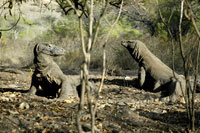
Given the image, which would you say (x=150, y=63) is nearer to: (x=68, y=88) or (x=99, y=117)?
(x=68, y=88)

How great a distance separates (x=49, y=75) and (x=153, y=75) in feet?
9.85

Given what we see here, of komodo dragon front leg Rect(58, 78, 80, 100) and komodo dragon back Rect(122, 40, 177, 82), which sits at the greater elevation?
komodo dragon back Rect(122, 40, 177, 82)

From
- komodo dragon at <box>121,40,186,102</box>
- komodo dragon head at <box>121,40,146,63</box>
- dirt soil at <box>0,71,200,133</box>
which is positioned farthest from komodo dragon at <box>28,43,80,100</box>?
komodo dragon head at <box>121,40,146,63</box>

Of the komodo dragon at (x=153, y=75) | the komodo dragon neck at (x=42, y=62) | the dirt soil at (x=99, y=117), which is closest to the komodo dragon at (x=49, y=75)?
the komodo dragon neck at (x=42, y=62)

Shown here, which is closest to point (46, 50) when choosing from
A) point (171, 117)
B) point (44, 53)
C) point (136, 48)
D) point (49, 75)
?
point (44, 53)

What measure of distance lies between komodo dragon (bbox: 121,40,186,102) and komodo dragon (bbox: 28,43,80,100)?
2.30 m

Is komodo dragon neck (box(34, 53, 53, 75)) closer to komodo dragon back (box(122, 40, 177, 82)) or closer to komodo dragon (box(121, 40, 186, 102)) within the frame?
komodo dragon (box(121, 40, 186, 102))

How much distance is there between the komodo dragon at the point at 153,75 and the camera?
769cm

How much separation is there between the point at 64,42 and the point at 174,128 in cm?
1228

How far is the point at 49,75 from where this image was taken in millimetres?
6609

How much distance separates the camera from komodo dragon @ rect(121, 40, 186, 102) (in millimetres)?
7690

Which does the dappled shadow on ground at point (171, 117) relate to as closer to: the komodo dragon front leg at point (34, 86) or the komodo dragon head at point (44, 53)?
the komodo dragon head at point (44, 53)

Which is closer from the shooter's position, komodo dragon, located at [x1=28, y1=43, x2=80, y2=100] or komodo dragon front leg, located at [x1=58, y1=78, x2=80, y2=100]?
komodo dragon front leg, located at [x1=58, y1=78, x2=80, y2=100]

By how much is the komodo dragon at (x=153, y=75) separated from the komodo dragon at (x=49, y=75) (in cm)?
230
